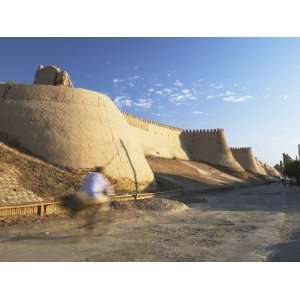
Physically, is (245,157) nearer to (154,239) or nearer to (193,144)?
(193,144)

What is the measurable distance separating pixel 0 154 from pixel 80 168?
3737 mm

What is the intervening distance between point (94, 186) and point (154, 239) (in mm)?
1651

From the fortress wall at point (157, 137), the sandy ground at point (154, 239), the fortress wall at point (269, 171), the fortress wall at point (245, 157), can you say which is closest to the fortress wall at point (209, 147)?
the fortress wall at point (157, 137)

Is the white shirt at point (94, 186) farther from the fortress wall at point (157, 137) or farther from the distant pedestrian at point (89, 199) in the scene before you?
the fortress wall at point (157, 137)

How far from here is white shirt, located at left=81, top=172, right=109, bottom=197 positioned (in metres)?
7.97

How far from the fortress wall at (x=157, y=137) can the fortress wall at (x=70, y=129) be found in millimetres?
17244

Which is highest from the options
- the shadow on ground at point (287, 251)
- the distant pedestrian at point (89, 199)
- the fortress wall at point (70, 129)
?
the fortress wall at point (70, 129)

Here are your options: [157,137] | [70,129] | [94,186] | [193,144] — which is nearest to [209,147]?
[193,144]

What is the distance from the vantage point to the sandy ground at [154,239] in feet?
20.0

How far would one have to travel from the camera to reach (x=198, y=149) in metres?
52.6

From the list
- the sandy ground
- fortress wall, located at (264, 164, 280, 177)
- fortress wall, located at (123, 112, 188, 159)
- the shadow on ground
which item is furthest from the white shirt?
fortress wall, located at (264, 164, 280, 177)

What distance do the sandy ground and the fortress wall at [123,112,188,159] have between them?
92.4 feet

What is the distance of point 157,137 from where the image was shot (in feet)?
149
